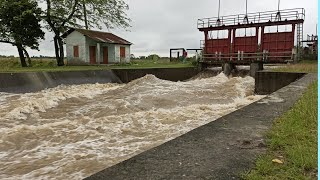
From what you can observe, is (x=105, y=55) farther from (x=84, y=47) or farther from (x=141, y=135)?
(x=141, y=135)

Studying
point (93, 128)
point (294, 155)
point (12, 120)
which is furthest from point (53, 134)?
point (294, 155)

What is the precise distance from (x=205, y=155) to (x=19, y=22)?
1036 inches

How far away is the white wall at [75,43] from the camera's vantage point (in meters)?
27.9

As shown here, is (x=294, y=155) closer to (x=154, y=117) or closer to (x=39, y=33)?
(x=154, y=117)

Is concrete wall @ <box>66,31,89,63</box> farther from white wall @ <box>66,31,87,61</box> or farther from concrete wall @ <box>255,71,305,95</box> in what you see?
concrete wall @ <box>255,71,305,95</box>

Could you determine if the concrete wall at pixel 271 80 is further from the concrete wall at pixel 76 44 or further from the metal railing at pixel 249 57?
the concrete wall at pixel 76 44

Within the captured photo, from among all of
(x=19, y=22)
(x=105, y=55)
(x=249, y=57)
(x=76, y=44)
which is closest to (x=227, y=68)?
(x=249, y=57)

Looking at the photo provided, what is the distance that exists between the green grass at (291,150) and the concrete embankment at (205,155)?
13cm

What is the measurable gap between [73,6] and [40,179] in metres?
24.4

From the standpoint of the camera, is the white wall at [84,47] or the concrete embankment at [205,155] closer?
the concrete embankment at [205,155]

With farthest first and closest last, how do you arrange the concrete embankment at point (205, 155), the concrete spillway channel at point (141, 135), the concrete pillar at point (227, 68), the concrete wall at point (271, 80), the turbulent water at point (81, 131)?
1. the concrete pillar at point (227, 68)
2. the concrete wall at point (271, 80)
3. the turbulent water at point (81, 131)
4. the concrete spillway channel at point (141, 135)
5. the concrete embankment at point (205, 155)

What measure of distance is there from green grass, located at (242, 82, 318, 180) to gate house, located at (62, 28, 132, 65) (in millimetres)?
24087

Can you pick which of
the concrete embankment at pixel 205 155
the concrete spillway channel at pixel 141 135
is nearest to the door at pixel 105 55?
the concrete spillway channel at pixel 141 135

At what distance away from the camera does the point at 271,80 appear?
14.4 metres
